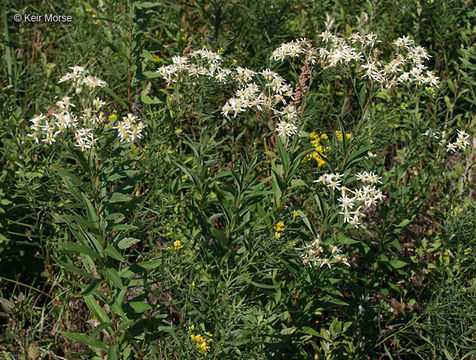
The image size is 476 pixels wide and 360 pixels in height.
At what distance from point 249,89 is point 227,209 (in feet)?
2.04

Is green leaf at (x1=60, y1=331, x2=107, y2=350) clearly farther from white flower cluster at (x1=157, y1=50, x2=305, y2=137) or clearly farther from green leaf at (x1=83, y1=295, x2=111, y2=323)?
white flower cluster at (x1=157, y1=50, x2=305, y2=137)

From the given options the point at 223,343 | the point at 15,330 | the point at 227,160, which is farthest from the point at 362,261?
the point at 15,330

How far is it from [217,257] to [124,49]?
1718 millimetres

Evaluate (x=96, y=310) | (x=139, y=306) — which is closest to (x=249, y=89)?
(x=139, y=306)

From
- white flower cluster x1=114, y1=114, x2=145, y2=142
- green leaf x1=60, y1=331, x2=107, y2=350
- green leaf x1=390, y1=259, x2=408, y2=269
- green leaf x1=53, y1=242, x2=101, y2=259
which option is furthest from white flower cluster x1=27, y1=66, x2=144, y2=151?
green leaf x1=390, y1=259, x2=408, y2=269

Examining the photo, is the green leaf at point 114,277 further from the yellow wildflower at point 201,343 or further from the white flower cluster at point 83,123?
the white flower cluster at point 83,123

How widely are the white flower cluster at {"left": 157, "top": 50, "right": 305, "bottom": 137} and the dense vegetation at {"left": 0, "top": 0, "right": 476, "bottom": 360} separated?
0.02 m

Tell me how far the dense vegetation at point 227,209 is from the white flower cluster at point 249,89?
2cm

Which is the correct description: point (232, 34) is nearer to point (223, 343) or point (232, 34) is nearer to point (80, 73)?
point (80, 73)

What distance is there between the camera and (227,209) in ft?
8.49

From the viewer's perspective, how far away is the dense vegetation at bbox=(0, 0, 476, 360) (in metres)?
2.38

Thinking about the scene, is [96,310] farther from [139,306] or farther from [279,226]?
[279,226]

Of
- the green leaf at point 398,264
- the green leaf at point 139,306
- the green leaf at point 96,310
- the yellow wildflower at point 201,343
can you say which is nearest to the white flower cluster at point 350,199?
the green leaf at point 398,264

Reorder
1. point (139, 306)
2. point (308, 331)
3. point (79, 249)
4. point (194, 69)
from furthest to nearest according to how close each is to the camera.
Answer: point (194, 69) < point (308, 331) < point (139, 306) < point (79, 249)
